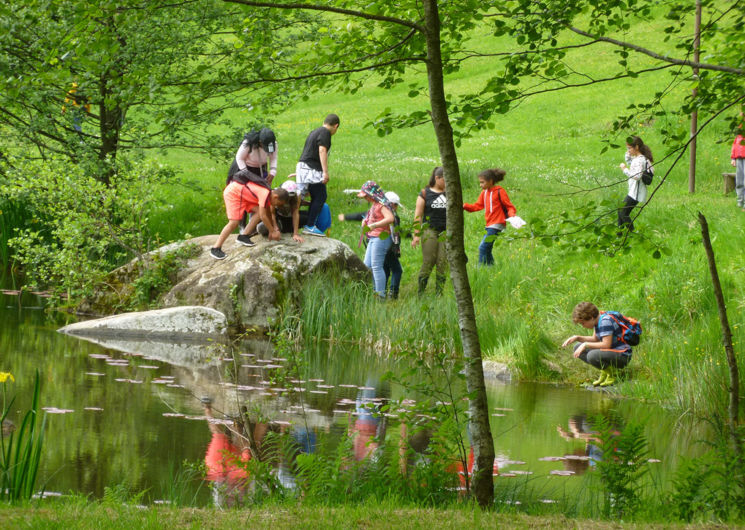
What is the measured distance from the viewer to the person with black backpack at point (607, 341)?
1031 centimetres

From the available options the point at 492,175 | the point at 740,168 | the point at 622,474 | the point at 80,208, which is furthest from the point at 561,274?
the point at 622,474

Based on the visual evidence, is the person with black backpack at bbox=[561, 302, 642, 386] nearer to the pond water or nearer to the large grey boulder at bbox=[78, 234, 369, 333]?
the pond water

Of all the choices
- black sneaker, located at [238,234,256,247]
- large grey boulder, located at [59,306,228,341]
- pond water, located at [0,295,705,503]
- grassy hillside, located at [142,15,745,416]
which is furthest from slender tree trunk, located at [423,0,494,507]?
black sneaker, located at [238,234,256,247]

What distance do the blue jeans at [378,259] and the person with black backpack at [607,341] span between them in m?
3.68

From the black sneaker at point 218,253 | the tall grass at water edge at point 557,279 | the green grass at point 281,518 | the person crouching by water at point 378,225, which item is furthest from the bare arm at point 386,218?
the green grass at point 281,518

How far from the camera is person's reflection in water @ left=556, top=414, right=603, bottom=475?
7.01 metres

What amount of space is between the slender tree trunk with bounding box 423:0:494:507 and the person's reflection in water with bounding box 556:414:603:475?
3.95ft

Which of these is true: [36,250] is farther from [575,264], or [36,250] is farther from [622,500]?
[622,500]

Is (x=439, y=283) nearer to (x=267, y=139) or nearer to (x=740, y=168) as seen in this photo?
(x=267, y=139)

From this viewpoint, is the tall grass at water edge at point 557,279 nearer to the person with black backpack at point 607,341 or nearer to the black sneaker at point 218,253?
the person with black backpack at point 607,341

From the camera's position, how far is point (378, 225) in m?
Answer: 12.9

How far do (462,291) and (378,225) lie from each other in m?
7.51

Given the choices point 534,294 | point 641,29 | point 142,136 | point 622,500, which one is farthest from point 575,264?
point 641,29

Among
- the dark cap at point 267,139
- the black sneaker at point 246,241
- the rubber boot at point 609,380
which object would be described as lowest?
the rubber boot at point 609,380
